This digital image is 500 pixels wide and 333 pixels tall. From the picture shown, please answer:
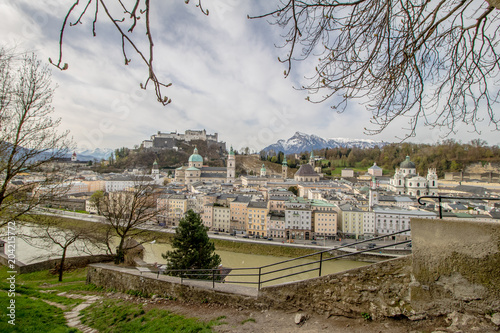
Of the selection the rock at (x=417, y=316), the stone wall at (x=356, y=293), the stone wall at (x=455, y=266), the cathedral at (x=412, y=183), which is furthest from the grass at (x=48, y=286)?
A: the cathedral at (x=412, y=183)

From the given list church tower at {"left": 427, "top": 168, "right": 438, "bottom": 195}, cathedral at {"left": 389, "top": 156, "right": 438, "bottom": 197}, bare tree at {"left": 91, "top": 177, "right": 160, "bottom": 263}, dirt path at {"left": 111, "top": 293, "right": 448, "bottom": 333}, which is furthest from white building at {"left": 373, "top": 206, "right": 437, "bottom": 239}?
dirt path at {"left": 111, "top": 293, "right": 448, "bottom": 333}

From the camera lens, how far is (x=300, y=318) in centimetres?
326

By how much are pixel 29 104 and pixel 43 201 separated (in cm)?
217

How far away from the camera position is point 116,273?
256 inches

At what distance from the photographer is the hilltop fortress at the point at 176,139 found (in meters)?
93.7

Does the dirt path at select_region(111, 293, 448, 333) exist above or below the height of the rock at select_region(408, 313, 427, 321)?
below

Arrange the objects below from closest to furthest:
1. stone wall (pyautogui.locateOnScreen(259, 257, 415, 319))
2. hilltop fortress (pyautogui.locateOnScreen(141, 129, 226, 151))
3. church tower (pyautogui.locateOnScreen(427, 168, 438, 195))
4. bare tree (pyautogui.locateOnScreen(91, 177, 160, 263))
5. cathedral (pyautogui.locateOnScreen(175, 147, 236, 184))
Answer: stone wall (pyautogui.locateOnScreen(259, 257, 415, 319))
bare tree (pyautogui.locateOnScreen(91, 177, 160, 263))
church tower (pyautogui.locateOnScreen(427, 168, 438, 195))
cathedral (pyautogui.locateOnScreen(175, 147, 236, 184))
hilltop fortress (pyautogui.locateOnScreen(141, 129, 226, 151))

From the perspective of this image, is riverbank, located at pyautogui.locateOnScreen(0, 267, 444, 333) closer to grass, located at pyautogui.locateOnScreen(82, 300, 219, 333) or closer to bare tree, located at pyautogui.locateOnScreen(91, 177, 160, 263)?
grass, located at pyautogui.locateOnScreen(82, 300, 219, 333)

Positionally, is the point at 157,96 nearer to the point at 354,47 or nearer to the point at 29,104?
the point at 354,47

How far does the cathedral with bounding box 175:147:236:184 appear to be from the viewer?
2491 inches

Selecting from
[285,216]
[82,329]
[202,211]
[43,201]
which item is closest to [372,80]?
[82,329]

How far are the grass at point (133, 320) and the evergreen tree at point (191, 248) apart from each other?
638 centimetres

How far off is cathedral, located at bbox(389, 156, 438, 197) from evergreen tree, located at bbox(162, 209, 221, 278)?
46.0 m

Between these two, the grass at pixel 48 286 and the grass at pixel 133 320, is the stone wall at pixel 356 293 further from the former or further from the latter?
the grass at pixel 48 286
